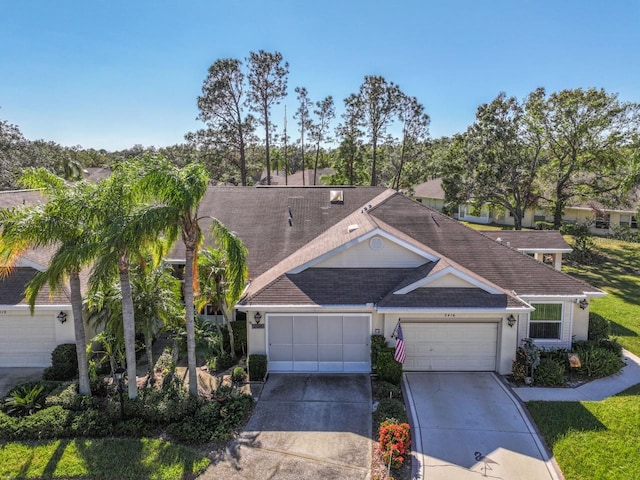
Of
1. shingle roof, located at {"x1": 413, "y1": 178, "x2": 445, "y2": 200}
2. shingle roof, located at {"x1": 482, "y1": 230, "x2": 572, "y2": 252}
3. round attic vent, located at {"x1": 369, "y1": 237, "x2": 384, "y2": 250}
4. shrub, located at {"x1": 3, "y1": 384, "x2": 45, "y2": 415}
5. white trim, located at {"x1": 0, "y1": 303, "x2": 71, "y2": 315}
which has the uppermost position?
shingle roof, located at {"x1": 413, "y1": 178, "x2": 445, "y2": 200}

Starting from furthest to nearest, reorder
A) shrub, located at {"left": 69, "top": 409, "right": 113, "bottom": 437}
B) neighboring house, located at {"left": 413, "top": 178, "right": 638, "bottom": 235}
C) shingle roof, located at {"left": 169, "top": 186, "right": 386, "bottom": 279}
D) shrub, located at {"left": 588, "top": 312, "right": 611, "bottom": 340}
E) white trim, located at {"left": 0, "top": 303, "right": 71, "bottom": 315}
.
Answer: neighboring house, located at {"left": 413, "top": 178, "right": 638, "bottom": 235} < shingle roof, located at {"left": 169, "top": 186, "right": 386, "bottom": 279} < shrub, located at {"left": 588, "top": 312, "right": 611, "bottom": 340} < white trim, located at {"left": 0, "top": 303, "right": 71, "bottom": 315} < shrub, located at {"left": 69, "top": 409, "right": 113, "bottom": 437}

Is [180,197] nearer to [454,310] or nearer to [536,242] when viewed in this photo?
[454,310]

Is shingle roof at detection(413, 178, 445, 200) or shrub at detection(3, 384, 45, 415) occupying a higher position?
shingle roof at detection(413, 178, 445, 200)

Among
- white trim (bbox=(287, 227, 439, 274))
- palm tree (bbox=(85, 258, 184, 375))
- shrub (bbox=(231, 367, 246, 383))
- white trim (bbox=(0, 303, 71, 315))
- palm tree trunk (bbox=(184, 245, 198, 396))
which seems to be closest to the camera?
palm tree trunk (bbox=(184, 245, 198, 396))

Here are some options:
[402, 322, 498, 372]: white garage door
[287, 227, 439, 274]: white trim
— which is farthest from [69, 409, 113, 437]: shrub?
[402, 322, 498, 372]: white garage door

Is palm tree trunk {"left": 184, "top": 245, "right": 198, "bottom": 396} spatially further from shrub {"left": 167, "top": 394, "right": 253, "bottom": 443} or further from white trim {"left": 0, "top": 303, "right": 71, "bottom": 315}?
white trim {"left": 0, "top": 303, "right": 71, "bottom": 315}

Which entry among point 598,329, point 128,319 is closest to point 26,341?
point 128,319

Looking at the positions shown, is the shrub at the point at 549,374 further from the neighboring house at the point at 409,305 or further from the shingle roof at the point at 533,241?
the shingle roof at the point at 533,241

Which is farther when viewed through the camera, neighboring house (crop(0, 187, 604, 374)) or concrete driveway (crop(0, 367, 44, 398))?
neighboring house (crop(0, 187, 604, 374))
